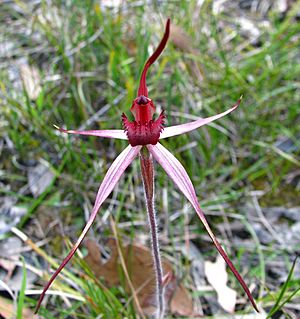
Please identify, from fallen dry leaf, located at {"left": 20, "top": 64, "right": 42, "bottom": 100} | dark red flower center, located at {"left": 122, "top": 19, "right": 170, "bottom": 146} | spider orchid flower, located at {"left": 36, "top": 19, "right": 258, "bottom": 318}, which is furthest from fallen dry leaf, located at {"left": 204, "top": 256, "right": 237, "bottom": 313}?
fallen dry leaf, located at {"left": 20, "top": 64, "right": 42, "bottom": 100}

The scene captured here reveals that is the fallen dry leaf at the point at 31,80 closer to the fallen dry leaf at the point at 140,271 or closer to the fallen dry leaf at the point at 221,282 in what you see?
the fallen dry leaf at the point at 140,271

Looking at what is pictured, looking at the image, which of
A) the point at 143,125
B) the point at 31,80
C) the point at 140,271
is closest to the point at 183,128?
the point at 143,125

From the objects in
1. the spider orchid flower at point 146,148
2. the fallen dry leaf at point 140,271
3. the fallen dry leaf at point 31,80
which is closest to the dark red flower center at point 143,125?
the spider orchid flower at point 146,148

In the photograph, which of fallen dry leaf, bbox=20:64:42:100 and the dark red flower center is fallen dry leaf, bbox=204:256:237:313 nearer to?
the dark red flower center

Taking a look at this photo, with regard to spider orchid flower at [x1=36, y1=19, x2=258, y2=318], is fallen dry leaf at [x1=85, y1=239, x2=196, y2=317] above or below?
below

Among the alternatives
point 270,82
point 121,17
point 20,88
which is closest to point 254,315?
point 270,82

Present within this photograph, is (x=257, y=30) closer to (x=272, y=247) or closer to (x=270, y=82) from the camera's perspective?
(x=270, y=82)

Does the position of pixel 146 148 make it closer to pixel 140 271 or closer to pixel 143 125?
pixel 143 125
